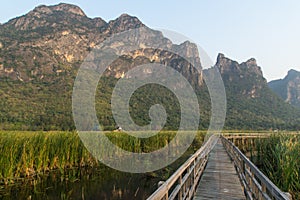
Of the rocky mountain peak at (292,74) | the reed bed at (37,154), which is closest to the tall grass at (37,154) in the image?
the reed bed at (37,154)

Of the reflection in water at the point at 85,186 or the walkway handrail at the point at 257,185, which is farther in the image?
the reflection in water at the point at 85,186

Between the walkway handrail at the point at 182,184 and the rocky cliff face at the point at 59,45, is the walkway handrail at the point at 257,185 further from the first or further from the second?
the rocky cliff face at the point at 59,45

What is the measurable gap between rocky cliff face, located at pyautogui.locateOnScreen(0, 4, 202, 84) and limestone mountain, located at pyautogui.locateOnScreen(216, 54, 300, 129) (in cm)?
1067

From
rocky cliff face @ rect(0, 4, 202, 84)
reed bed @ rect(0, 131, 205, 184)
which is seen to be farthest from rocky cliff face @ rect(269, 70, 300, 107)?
reed bed @ rect(0, 131, 205, 184)

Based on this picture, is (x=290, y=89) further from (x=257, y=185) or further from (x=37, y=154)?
(x=257, y=185)

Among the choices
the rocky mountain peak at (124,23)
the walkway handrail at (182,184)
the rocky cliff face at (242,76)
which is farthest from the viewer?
the rocky mountain peak at (124,23)

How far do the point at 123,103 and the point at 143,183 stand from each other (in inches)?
1399

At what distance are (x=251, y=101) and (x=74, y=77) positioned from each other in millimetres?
44149

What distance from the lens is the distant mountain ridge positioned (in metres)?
34.9

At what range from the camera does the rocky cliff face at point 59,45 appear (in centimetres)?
4956

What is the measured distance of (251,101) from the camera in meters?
68.1

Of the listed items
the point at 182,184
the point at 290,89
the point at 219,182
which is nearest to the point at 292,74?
the point at 290,89

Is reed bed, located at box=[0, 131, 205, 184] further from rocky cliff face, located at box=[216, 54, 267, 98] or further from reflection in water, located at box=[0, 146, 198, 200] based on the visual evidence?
rocky cliff face, located at box=[216, 54, 267, 98]

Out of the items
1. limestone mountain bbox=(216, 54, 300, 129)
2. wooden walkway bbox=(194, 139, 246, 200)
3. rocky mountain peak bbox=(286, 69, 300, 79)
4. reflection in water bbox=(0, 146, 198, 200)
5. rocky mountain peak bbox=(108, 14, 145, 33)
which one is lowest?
reflection in water bbox=(0, 146, 198, 200)
